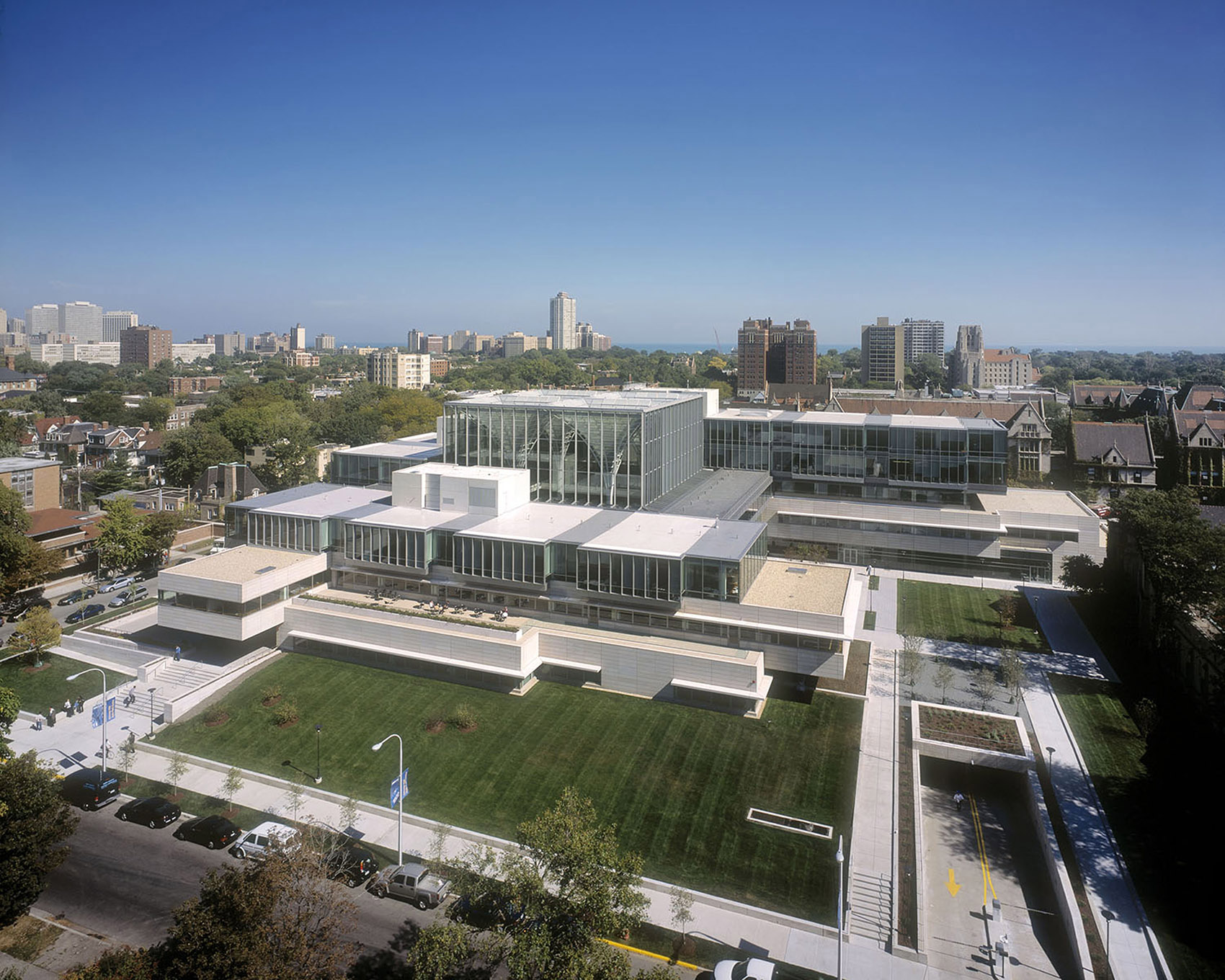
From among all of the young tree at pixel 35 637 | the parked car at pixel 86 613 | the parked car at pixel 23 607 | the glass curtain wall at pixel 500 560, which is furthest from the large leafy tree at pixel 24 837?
the parked car at pixel 23 607

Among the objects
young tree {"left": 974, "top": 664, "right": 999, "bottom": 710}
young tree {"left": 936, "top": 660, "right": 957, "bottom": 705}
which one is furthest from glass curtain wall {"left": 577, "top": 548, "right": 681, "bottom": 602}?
young tree {"left": 974, "top": 664, "right": 999, "bottom": 710}

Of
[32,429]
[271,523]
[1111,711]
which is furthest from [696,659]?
[32,429]

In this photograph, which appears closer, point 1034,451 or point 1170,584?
point 1170,584

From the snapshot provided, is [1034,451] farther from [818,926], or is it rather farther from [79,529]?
[79,529]

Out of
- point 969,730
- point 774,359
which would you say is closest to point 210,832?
point 969,730

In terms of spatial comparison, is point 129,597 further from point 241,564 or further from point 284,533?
point 284,533

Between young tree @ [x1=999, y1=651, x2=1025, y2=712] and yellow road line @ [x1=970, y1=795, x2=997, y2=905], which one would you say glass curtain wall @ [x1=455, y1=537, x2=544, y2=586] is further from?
young tree @ [x1=999, y1=651, x2=1025, y2=712]
